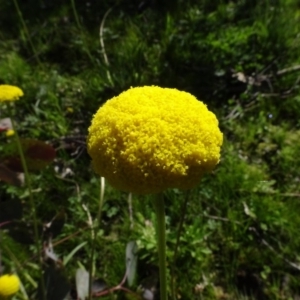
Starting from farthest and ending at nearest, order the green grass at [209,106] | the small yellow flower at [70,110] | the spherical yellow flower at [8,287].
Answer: the small yellow flower at [70,110] < the green grass at [209,106] < the spherical yellow flower at [8,287]

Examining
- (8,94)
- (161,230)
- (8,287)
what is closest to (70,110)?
(8,94)

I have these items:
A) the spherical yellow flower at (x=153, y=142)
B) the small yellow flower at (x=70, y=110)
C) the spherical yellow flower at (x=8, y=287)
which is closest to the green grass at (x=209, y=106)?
the small yellow flower at (x=70, y=110)

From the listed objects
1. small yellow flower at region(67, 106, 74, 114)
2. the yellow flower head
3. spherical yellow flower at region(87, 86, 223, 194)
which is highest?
small yellow flower at region(67, 106, 74, 114)

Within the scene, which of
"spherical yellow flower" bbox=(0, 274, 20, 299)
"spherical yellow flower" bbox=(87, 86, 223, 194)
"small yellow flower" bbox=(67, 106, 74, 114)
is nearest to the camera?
"spherical yellow flower" bbox=(87, 86, 223, 194)

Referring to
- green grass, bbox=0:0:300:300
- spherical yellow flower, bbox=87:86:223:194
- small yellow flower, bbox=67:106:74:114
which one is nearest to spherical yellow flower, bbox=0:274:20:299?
green grass, bbox=0:0:300:300

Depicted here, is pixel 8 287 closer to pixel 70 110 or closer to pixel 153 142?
pixel 153 142

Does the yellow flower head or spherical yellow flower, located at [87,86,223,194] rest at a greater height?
the yellow flower head

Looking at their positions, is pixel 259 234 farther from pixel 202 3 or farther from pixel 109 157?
pixel 202 3

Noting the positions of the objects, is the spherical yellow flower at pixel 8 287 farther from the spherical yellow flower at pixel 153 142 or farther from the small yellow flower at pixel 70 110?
the small yellow flower at pixel 70 110

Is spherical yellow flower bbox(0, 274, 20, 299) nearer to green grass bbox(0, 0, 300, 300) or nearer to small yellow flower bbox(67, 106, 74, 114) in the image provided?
green grass bbox(0, 0, 300, 300)
